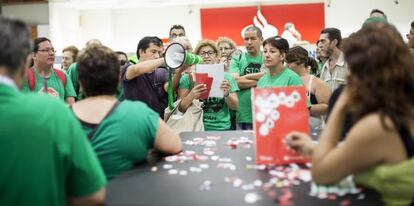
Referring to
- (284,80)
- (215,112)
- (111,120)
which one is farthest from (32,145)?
(215,112)

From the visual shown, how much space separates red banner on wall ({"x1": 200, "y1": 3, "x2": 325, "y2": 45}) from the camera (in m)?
10.6

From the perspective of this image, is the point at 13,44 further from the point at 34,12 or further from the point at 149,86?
the point at 34,12

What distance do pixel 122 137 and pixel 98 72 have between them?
321 mm

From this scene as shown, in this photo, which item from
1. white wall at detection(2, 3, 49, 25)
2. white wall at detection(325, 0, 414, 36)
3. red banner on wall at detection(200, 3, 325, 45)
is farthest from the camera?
white wall at detection(2, 3, 49, 25)

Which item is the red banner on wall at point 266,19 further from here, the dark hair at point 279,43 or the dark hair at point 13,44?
the dark hair at point 13,44

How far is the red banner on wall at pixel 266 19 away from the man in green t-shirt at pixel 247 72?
679 centimetres

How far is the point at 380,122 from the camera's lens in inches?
48.8

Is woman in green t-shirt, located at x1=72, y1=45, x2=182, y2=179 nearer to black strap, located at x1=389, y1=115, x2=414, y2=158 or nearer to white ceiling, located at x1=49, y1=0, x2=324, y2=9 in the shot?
black strap, located at x1=389, y1=115, x2=414, y2=158

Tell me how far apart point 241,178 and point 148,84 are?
1.80 m

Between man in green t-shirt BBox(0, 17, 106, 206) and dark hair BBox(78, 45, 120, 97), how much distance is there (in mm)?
502

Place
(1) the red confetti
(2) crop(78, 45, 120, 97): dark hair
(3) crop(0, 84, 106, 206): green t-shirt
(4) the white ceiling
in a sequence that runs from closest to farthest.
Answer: (3) crop(0, 84, 106, 206): green t-shirt, (1) the red confetti, (2) crop(78, 45, 120, 97): dark hair, (4) the white ceiling

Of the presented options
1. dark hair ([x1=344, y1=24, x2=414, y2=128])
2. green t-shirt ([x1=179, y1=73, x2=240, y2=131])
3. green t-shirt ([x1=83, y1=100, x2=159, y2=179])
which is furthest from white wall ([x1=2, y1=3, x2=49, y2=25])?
dark hair ([x1=344, y1=24, x2=414, y2=128])

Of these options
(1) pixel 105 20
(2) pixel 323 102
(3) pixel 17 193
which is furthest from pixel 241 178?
(1) pixel 105 20

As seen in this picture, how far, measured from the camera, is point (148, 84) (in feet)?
10.7
